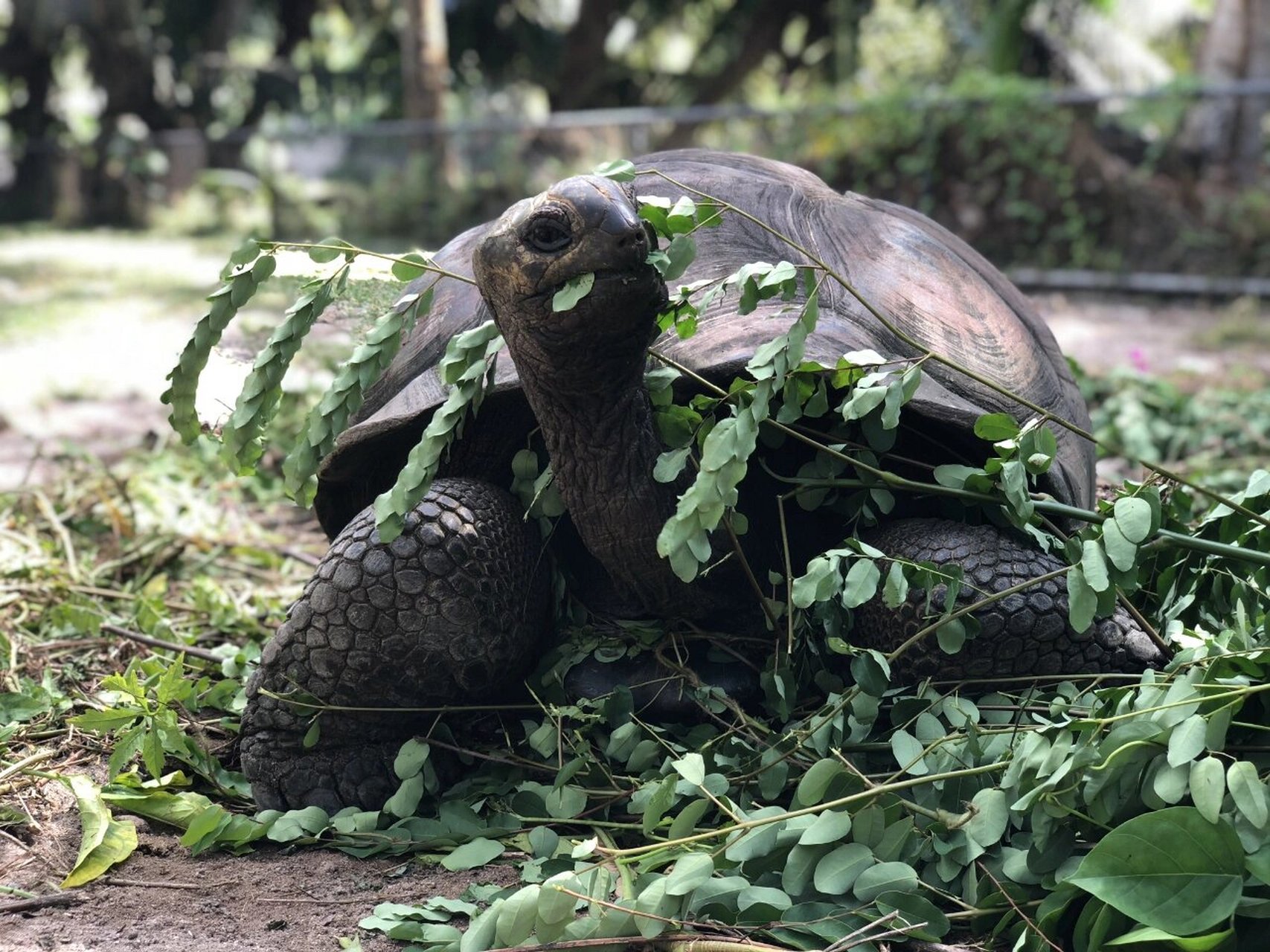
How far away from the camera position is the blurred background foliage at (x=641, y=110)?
31.5 feet

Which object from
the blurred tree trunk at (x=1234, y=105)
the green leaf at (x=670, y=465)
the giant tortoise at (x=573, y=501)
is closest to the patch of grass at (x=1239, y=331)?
the blurred tree trunk at (x=1234, y=105)

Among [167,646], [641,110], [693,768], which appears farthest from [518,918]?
[641,110]

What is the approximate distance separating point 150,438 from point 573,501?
3.08 metres

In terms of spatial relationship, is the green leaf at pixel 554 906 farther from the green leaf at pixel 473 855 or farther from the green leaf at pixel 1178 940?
the green leaf at pixel 1178 940

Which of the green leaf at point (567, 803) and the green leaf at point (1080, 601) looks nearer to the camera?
the green leaf at point (1080, 601)

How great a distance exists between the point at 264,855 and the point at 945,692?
1.04 m

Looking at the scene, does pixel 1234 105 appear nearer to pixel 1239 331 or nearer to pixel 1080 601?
pixel 1239 331

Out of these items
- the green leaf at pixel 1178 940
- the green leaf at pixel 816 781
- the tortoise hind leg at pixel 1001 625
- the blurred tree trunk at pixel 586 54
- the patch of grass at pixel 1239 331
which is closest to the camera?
the green leaf at pixel 1178 940

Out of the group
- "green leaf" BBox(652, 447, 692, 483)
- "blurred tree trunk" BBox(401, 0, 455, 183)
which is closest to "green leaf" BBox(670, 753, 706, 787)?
"green leaf" BBox(652, 447, 692, 483)

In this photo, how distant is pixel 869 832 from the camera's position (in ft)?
5.62

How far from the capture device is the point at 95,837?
1.93 m

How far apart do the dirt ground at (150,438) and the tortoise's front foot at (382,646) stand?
6.6 inches

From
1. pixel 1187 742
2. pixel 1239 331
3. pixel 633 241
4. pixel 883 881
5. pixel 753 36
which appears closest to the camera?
pixel 1187 742

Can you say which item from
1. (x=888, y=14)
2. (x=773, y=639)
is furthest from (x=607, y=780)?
(x=888, y=14)
